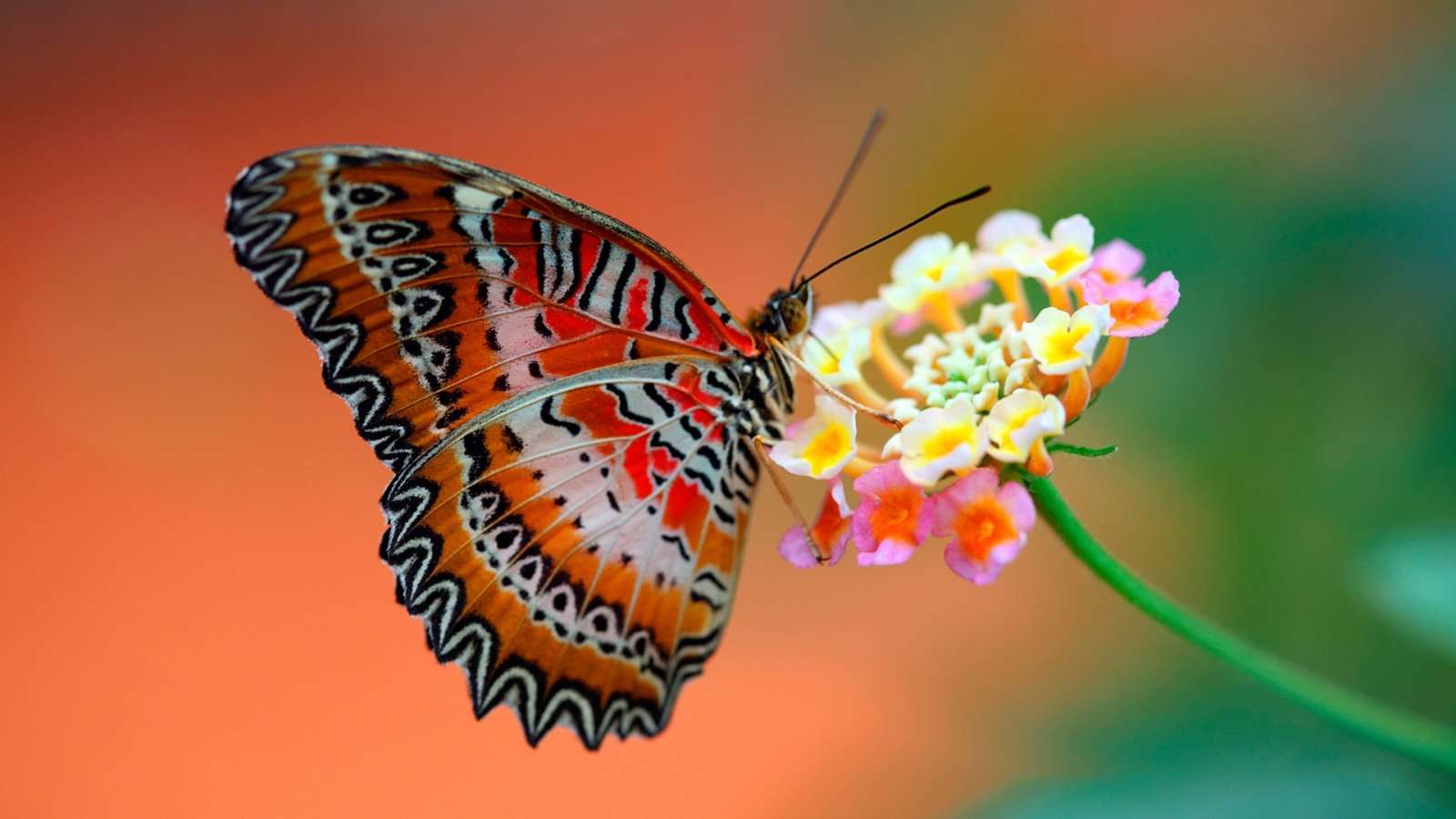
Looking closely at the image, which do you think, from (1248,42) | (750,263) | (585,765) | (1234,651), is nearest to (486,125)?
(750,263)

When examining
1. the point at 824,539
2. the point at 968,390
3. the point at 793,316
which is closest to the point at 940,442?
the point at 968,390

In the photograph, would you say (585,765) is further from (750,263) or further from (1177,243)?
(1177,243)

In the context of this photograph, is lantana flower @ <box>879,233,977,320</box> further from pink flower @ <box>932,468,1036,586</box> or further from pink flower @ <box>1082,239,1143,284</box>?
pink flower @ <box>932,468,1036,586</box>

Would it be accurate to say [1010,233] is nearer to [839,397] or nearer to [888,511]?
[839,397]

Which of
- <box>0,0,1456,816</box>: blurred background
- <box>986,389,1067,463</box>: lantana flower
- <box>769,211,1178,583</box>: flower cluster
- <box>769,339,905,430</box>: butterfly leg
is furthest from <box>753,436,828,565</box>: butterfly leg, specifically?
<box>0,0,1456,816</box>: blurred background

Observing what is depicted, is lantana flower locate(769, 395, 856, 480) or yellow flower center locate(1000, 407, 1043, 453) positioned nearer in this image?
yellow flower center locate(1000, 407, 1043, 453)

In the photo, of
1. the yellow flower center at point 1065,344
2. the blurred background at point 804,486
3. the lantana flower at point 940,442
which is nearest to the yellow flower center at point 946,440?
the lantana flower at point 940,442
